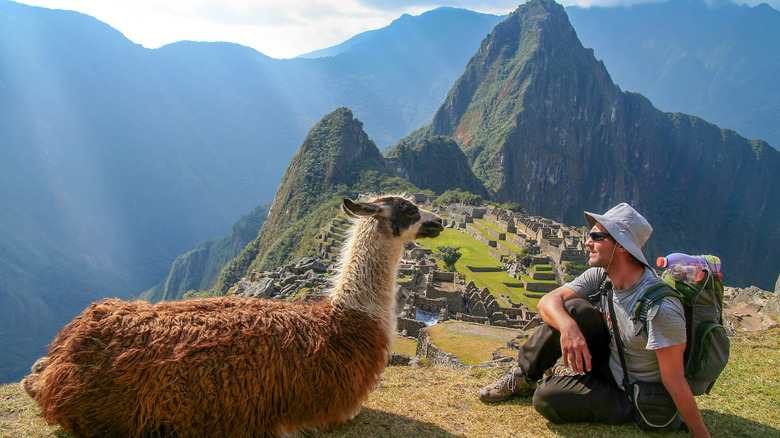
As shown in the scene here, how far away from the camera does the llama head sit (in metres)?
3.44

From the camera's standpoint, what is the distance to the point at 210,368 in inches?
100

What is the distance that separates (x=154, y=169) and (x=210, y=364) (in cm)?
14906

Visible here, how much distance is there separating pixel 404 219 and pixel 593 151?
153 m

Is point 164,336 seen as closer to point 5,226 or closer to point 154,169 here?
point 5,226

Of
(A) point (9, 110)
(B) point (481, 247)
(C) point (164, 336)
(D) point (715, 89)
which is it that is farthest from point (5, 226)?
(D) point (715, 89)

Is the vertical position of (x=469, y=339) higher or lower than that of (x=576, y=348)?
lower

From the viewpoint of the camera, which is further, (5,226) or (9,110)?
(9,110)

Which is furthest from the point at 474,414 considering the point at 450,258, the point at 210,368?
the point at 450,258

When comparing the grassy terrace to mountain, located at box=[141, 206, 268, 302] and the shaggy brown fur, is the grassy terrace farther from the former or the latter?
mountain, located at box=[141, 206, 268, 302]

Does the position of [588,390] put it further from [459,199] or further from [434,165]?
[434,165]

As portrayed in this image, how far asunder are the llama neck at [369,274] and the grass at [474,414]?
2.30 ft

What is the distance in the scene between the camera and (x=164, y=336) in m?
2.60

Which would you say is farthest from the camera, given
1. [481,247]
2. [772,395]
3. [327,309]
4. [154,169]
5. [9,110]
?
[154,169]

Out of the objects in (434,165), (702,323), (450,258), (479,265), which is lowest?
(479,265)
